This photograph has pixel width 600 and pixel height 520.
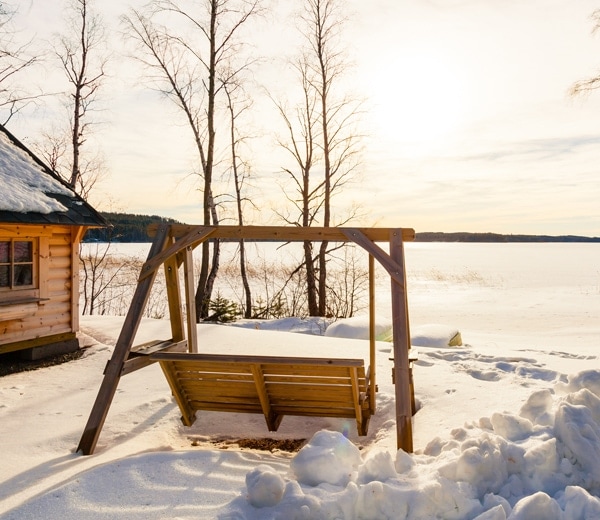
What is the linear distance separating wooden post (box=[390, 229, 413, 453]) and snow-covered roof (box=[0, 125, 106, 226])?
6140 mm

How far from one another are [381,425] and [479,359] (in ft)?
10.4

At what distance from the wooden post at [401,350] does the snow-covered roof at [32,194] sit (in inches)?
242

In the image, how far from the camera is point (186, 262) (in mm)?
6203

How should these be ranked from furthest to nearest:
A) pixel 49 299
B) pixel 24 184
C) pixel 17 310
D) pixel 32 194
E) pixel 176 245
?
pixel 49 299 < pixel 24 184 < pixel 32 194 < pixel 17 310 < pixel 176 245

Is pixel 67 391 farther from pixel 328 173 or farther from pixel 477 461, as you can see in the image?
pixel 328 173

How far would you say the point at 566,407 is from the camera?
163 inches

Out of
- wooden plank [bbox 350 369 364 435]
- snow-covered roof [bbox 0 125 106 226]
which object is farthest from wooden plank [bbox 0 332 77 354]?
wooden plank [bbox 350 369 364 435]

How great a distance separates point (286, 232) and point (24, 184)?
6029mm

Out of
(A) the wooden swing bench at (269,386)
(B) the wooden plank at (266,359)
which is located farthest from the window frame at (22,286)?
(B) the wooden plank at (266,359)

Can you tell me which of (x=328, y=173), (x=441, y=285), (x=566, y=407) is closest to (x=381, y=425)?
(x=566, y=407)

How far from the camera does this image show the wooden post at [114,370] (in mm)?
4914

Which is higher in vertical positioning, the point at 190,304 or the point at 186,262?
the point at 186,262

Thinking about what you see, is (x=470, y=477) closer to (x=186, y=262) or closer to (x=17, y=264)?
(x=186, y=262)

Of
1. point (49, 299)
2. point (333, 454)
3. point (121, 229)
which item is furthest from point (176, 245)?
point (121, 229)
